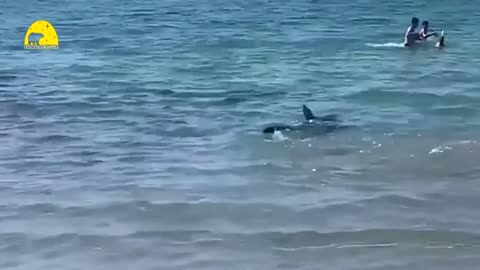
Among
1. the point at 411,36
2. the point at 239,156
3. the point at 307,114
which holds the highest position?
the point at 411,36

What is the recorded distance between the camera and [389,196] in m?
9.74

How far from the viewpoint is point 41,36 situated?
2831cm

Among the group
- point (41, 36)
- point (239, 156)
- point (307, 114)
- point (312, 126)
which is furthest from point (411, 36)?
point (41, 36)

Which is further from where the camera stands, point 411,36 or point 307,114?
point 411,36

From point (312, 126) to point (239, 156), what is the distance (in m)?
1.98

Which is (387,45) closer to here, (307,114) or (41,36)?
(307,114)

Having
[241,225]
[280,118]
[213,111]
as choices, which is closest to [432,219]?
[241,225]

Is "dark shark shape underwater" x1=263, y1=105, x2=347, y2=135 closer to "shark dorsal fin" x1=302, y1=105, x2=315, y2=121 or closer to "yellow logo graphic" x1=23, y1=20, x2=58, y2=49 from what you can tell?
"shark dorsal fin" x1=302, y1=105, x2=315, y2=121

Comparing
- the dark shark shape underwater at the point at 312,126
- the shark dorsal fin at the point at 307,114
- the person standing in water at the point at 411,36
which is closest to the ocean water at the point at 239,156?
the dark shark shape underwater at the point at 312,126

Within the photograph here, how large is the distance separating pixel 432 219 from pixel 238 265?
7.69 ft

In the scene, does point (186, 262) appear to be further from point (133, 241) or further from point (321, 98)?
point (321, 98)

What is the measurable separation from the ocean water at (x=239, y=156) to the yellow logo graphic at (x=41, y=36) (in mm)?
1306

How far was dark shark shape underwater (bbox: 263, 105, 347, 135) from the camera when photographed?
13.0m

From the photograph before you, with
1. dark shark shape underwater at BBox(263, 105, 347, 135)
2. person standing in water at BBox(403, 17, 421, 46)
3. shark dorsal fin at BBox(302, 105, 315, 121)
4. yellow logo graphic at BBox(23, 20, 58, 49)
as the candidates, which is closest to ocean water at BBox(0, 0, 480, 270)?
dark shark shape underwater at BBox(263, 105, 347, 135)
